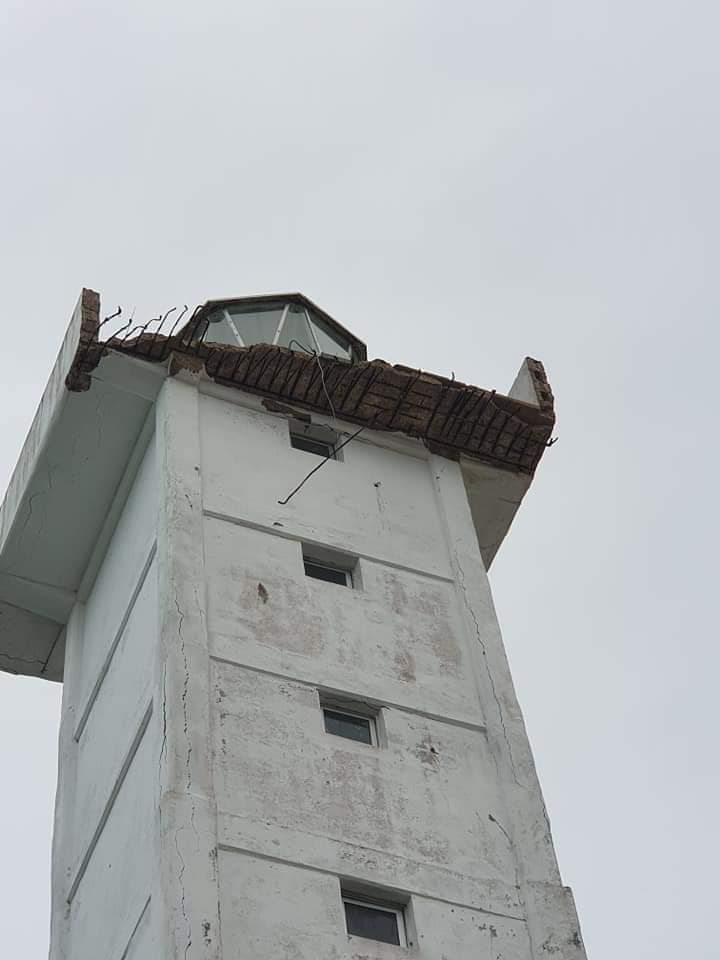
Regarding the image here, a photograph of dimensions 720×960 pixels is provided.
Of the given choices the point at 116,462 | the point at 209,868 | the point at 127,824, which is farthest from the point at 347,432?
the point at 209,868

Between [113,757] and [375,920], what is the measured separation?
4902mm

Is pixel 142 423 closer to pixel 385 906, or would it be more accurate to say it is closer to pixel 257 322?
pixel 257 322

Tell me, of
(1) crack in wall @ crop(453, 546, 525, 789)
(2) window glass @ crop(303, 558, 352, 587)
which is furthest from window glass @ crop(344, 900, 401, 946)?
(2) window glass @ crop(303, 558, 352, 587)

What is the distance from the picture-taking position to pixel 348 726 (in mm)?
21750

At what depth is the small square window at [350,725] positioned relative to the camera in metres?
21.6

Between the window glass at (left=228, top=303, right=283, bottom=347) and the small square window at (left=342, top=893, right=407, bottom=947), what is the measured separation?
1233cm

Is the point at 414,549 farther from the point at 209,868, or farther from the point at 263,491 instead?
the point at 209,868

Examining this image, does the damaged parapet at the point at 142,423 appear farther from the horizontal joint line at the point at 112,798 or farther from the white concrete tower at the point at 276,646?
the horizontal joint line at the point at 112,798

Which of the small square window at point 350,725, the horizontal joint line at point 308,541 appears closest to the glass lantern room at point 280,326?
the horizontal joint line at point 308,541

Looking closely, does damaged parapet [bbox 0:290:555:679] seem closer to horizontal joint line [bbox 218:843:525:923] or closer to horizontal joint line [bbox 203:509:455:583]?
horizontal joint line [bbox 203:509:455:583]

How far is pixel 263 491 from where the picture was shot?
2483 centimetres

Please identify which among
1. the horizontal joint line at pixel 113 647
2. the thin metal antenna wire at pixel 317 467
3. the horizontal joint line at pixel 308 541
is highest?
the thin metal antenna wire at pixel 317 467

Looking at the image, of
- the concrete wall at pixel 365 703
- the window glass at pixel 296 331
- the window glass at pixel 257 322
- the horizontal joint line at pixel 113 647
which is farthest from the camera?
the window glass at pixel 296 331

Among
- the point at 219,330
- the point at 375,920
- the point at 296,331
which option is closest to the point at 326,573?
the point at 375,920
